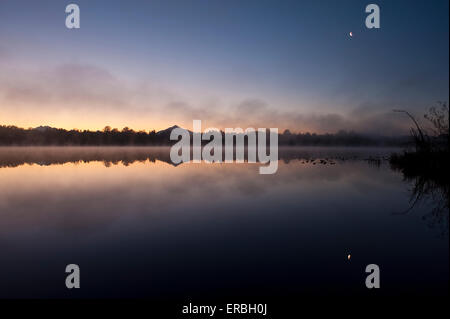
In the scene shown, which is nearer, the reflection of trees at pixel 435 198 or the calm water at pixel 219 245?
the calm water at pixel 219 245

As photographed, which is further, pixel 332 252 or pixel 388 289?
pixel 332 252

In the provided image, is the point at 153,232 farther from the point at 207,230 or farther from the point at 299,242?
the point at 299,242

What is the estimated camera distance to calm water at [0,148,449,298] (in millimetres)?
5379

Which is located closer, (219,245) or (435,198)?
(219,245)

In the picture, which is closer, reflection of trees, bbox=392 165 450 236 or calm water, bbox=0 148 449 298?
calm water, bbox=0 148 449 298

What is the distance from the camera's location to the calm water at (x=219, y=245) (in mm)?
5379

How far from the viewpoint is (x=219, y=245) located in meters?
7.53

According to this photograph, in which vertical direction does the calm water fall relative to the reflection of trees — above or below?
below

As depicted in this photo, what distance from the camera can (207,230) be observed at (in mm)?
8844

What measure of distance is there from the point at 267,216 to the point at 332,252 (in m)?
3.81

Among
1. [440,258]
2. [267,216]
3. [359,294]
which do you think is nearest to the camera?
[359,294]

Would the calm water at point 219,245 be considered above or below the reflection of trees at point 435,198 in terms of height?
below

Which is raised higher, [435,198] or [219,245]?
[435,198]
